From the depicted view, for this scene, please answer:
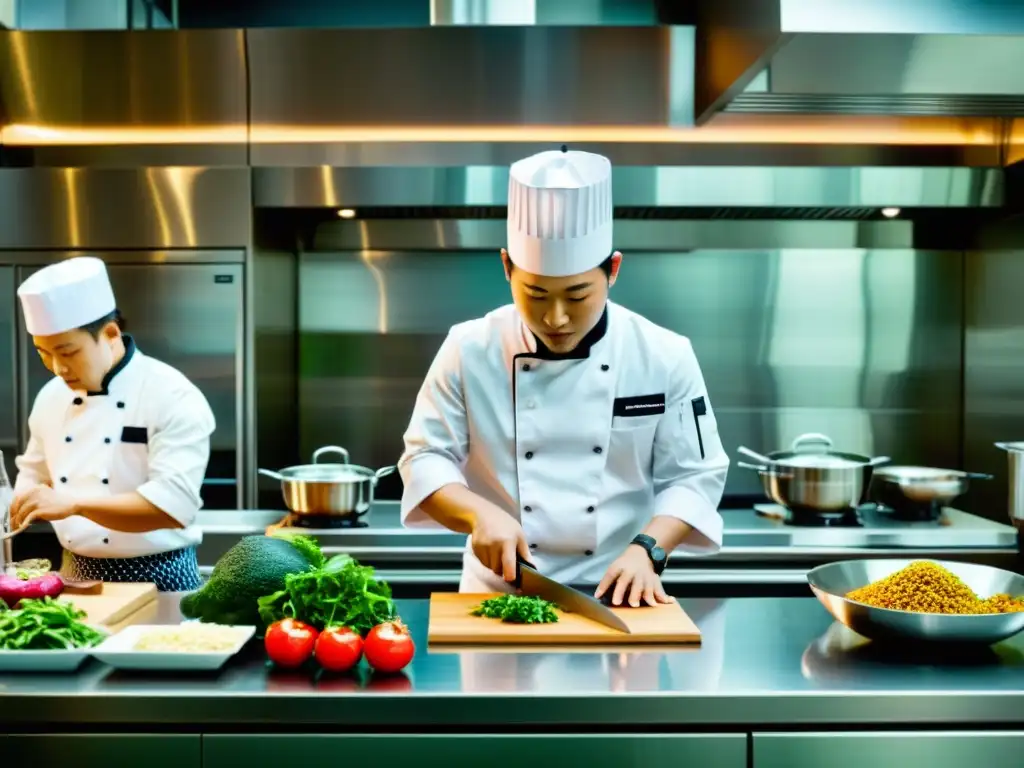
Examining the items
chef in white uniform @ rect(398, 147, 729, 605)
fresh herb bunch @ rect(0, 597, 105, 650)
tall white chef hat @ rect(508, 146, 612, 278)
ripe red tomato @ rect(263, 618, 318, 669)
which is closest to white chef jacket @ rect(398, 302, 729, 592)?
chef in white uniform @ rect(398, 147, 729, 605)

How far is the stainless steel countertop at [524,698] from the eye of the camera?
1.37 m

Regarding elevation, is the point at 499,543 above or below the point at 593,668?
above

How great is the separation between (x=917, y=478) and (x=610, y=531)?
175cm

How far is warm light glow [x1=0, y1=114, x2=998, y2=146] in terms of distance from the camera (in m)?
3.69

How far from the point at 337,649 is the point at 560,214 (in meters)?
0.86

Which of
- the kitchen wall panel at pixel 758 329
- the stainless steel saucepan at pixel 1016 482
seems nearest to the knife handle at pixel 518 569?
the stainless steel saucepan at pixel 1016 482

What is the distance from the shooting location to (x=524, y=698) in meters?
1.36

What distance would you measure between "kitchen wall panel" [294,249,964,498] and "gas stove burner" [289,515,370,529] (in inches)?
32.8

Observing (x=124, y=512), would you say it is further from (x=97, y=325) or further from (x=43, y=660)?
(x=43, y=660)

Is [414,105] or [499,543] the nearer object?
[499,543]

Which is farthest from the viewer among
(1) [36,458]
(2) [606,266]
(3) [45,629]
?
(1) [36,458]

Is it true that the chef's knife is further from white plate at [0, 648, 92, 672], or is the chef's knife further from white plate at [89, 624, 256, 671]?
white plate at [0, 648, 92, 672]

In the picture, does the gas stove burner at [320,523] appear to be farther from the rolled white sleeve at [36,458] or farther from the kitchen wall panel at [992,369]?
the kitchen wall panel at [992,369]

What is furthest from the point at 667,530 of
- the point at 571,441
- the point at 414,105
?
the point at 414,105
